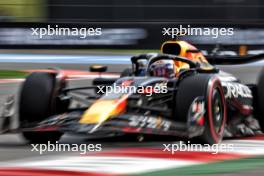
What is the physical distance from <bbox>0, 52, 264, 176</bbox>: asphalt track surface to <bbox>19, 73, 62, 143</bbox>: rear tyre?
0.54ft

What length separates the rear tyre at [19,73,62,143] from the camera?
23.8 feet

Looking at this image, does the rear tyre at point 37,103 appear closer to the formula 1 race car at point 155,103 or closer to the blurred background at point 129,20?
the formula 1 race car at point 155,103

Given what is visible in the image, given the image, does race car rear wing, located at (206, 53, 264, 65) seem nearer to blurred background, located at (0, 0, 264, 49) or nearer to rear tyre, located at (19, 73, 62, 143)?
rear tyre, located at (19, 73, 62, 143)

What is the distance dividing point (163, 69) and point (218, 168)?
210 cm

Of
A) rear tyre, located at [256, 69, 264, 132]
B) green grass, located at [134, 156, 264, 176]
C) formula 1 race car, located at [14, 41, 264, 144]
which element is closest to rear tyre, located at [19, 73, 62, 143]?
formula 1 race car, located at [14, 41, 264, 144]

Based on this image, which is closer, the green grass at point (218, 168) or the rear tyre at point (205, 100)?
the green grass at point (218, 168)

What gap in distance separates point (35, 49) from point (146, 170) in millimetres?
11932

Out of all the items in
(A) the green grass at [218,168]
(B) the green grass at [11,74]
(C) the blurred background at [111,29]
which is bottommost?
(A) the green grass at [218,168]

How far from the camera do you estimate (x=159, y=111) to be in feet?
22.8

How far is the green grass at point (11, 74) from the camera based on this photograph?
45.9 feet

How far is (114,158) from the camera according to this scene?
19.7ft

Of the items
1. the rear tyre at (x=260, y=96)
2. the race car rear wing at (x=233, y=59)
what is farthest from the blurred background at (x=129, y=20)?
the rear tyre at (x=260, y=96)

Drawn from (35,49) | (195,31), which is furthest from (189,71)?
(35,49)

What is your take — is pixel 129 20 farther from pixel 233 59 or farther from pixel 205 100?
pixel 205 100
